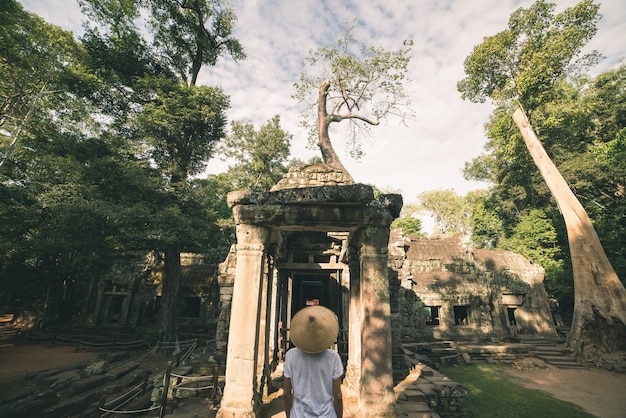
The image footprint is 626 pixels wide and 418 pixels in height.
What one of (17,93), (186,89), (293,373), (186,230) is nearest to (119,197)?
(186,230)

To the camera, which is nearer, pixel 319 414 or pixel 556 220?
pixel 319 414

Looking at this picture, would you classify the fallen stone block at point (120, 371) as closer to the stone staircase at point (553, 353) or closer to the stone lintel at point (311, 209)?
the stone lintel at point (311, 209)

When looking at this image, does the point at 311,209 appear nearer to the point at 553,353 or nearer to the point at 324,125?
the point at 324,125

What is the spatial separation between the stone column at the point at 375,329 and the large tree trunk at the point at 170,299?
35.2ft

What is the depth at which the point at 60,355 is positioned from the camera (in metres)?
13.3

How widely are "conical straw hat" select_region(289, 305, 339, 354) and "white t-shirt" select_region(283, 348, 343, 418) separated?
0.13 metres

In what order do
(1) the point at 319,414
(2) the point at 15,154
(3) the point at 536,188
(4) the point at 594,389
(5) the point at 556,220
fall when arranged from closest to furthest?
(1) the point at 319,414 → (4) the point at 594,389 → (2) the point at 15,154 → (5) the point at 556,220 → (3) the point at 536,188

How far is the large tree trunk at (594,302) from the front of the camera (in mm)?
11680

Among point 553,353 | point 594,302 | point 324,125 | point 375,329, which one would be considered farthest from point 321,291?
point 594,302

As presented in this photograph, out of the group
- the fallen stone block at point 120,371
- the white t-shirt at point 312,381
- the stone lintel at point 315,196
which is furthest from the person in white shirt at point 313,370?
the fallen stone block at point 120,371

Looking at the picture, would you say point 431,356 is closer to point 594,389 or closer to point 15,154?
point 594,389

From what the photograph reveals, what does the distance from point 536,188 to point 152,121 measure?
2730cm

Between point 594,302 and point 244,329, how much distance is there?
16.1 metres

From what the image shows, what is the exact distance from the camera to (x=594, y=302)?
40.2 feet
